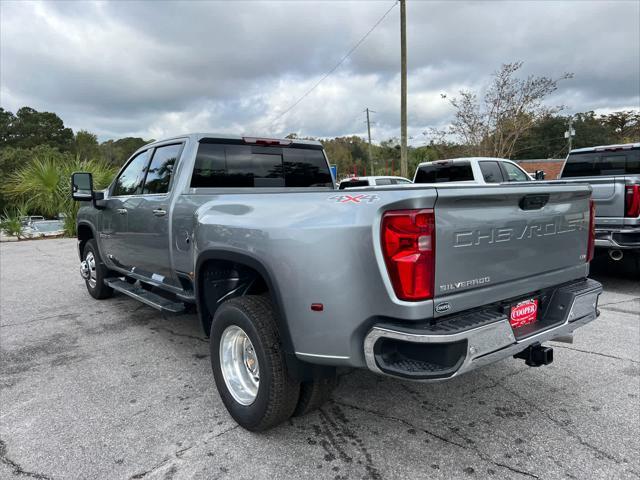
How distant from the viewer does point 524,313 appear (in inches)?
102

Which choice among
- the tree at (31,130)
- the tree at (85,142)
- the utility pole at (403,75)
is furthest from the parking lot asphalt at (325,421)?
the tree at (31,130)

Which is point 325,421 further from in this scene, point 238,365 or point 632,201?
point 632,201

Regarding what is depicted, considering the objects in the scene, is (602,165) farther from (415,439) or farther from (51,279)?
(51,279)

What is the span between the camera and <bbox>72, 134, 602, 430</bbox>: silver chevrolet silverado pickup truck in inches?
82.2

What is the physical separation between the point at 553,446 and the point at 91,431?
2794mm

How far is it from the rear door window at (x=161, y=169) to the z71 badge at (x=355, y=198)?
87.7 inches

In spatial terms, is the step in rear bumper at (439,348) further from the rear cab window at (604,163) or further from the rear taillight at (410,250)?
the rear cab window at (604,163)

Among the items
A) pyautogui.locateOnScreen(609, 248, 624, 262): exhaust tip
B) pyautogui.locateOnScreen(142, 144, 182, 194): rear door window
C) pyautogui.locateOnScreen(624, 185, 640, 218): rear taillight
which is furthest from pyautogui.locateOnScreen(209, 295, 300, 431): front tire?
pyautogui.locateOnScreen(609, 248, 624, 262): exhaust tip

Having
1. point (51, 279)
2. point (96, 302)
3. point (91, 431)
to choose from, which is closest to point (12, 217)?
point (51, 279)

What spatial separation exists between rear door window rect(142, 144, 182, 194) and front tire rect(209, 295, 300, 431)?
168 centimetres

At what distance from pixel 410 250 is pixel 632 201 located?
5307 millimetres

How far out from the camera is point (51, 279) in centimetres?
790

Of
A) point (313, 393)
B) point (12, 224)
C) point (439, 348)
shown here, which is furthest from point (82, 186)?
point (12, 224)

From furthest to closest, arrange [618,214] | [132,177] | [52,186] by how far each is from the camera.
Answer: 1. [52,186]
2. [618,214]
3. [132,177]
